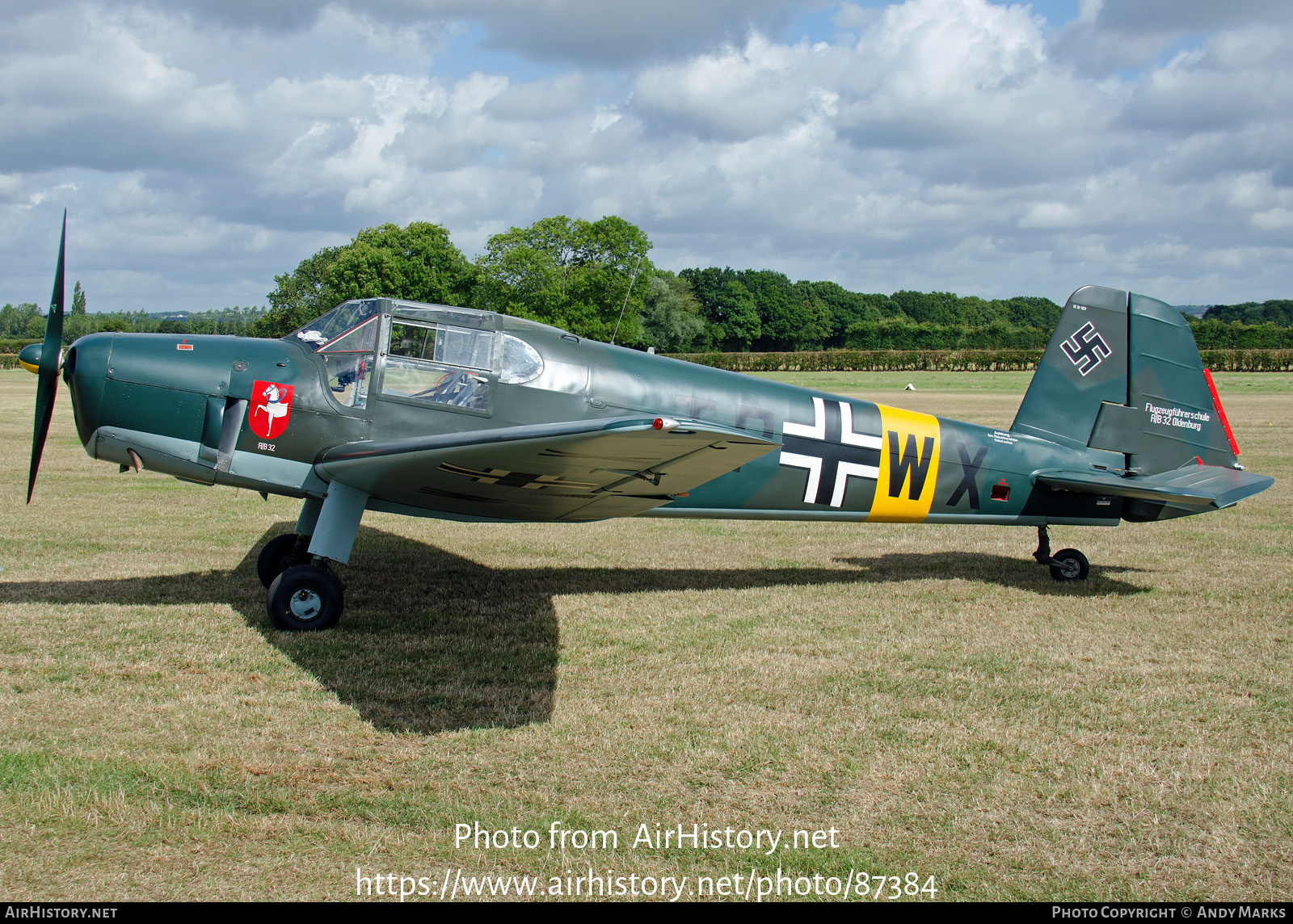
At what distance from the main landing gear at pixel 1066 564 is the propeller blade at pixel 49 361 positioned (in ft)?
26.5

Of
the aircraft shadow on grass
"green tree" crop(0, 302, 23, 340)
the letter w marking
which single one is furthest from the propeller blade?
"green tree" crop(0, 302, 23, 340)

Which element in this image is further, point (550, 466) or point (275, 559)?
point (275, 559)

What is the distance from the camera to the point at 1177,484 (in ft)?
24.3

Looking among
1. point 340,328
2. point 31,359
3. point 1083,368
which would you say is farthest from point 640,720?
point 1083,368

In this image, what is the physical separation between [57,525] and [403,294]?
50.1 meters

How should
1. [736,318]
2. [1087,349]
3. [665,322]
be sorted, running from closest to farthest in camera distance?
[1087,349] → [665,322] → [736,318]

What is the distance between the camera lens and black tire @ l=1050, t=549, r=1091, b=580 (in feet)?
26.0

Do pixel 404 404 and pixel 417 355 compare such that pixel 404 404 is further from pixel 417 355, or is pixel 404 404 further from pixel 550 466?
pixel 550 466

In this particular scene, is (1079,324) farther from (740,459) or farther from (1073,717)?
(740,459)

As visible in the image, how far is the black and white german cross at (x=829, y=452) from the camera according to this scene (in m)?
7.07

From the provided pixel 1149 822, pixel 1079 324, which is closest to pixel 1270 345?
pixel 1079 324

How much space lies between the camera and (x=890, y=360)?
66.6m

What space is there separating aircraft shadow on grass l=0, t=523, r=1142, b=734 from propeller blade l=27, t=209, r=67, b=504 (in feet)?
4.10

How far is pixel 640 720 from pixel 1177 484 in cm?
554
